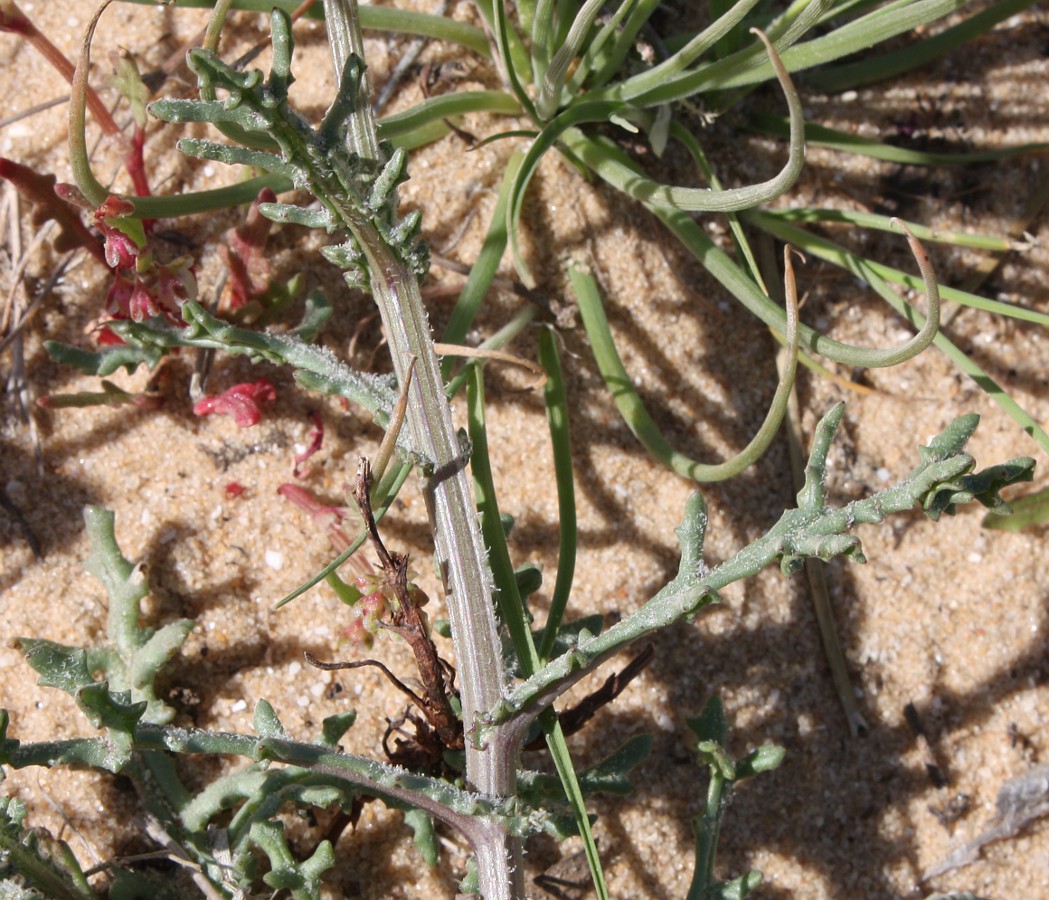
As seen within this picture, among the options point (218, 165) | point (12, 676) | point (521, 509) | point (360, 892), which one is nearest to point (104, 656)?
point (12, 676)

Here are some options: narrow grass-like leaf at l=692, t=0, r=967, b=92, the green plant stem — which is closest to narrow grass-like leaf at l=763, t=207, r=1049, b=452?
narrow grass-like leaf at l=692, t=0, r=967, b=92

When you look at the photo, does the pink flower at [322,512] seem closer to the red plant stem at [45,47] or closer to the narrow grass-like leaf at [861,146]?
the red plant stem at [45,47]

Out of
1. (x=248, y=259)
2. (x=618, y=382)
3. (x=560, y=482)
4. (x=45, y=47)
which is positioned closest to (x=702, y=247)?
(x=618, y=382)

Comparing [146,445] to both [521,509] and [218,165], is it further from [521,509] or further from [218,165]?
[521,509]

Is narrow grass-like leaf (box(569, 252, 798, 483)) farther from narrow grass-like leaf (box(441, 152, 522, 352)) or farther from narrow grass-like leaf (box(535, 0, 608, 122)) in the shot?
narrow grass-like leaf (box(535, 0, 608, 122))

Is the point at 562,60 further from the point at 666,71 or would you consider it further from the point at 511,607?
the point at 511,607

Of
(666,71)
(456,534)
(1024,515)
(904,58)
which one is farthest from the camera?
(904,58)
